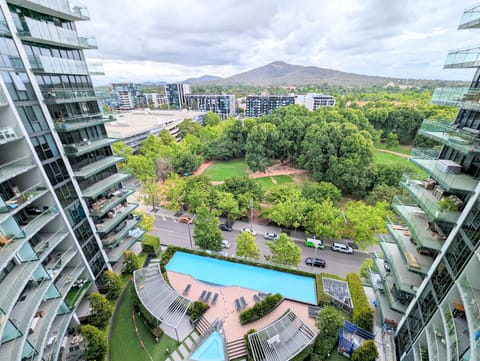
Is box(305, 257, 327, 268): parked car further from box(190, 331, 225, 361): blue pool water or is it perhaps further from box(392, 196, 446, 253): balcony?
box(190, 331, 225, 361): blue pool water

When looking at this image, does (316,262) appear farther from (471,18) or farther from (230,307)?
(471,18)

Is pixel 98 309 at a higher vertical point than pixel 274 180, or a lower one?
higher

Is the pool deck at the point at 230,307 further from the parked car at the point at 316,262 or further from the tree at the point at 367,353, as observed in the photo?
the parked car at the point at 316,262

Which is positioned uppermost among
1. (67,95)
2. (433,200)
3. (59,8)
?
(59,8)

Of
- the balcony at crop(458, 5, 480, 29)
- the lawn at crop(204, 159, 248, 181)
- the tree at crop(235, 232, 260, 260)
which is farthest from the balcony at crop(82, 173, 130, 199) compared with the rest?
the lawn at crop(204, 159, 248, 181)

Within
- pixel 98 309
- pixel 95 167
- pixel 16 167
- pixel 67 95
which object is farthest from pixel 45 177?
pixel 98 309

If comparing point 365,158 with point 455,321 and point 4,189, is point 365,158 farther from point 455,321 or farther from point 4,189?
point 4,189
